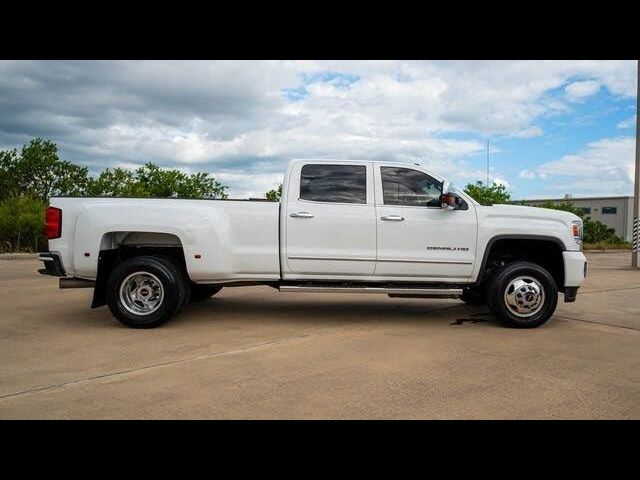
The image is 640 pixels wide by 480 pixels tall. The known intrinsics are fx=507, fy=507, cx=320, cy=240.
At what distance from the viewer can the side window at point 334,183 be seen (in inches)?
246

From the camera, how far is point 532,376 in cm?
417

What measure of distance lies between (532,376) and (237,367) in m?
2.47

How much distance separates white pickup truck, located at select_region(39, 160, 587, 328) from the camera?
232 inches

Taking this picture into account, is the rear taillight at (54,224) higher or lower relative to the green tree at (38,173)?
lower

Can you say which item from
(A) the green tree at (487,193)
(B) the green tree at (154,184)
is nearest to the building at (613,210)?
(A) the green tree at (487,193)

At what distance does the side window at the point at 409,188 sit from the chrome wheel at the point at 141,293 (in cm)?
294

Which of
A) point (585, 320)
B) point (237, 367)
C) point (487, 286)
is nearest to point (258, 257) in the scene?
point (237, 367)

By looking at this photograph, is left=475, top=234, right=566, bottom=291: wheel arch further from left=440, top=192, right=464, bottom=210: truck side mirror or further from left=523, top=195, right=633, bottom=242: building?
left=523, top=195, right=633, bottom=242: building

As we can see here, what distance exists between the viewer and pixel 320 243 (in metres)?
6.07

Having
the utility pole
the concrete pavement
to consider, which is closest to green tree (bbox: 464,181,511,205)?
the utility pole

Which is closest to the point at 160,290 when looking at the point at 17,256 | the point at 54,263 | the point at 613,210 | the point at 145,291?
the point at 145,291

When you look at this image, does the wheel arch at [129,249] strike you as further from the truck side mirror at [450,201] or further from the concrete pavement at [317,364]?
the truck side mirror at [450,201]
